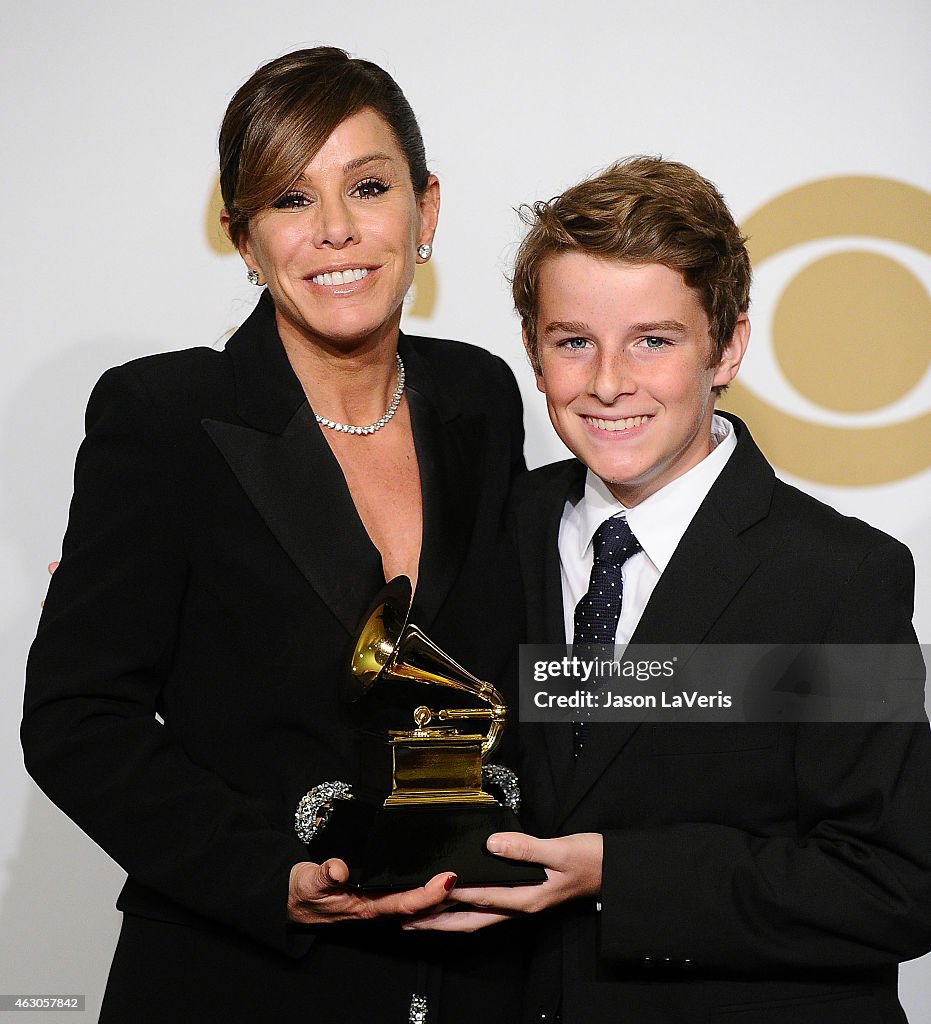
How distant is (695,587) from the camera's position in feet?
5.86

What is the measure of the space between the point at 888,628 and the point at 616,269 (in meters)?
0.59

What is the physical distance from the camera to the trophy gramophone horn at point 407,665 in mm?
1765

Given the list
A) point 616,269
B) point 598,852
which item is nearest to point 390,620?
point 598,852

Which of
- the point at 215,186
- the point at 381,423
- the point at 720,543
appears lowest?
the point at 720,543

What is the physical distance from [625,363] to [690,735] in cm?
51

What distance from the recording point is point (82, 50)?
3.17 m

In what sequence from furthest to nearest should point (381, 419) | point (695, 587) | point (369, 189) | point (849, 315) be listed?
point (849, 315), point (381, 419), point (369, 189), point (695, 587)

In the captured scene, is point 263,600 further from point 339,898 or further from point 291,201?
point 291,201

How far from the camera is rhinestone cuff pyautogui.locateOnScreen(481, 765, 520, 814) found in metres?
1.87

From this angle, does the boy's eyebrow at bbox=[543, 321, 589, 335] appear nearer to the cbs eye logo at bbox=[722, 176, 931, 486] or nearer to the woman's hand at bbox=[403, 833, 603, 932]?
the woman's hand at bbox=[403, 833, 603, 932]

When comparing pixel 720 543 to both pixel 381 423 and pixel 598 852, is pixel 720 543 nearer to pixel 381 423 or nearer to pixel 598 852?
pixel 598 852

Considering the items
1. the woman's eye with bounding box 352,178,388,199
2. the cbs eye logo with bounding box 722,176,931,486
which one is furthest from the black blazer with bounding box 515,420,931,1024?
the cbs eye logo with bounding box 722,176,931,486

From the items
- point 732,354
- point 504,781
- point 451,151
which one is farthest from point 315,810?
point 451,151

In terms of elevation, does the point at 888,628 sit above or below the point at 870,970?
above
